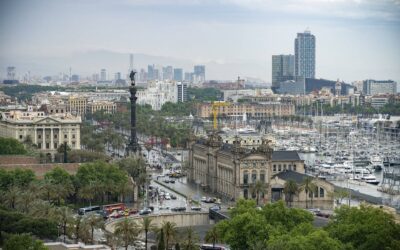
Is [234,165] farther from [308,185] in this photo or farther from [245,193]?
[308,185]

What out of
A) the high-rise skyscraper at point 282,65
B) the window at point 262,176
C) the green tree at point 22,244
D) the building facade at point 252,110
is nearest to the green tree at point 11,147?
the window at point 262,176

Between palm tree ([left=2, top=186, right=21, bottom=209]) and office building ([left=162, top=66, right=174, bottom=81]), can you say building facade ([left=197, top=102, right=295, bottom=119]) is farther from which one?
office building ([left=162, top=66, right=174, bottom=81])

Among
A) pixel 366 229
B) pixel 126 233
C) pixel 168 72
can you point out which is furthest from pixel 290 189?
pixel 168 72

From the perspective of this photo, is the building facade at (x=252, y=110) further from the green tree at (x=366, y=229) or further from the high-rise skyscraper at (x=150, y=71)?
the high-rise skyscraper at (x=150, y=71)

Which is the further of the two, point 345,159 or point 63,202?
point 345,159

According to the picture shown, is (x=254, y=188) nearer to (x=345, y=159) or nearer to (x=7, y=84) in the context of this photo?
(x=345, y=159)

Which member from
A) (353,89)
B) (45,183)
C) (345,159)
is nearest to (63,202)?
(45,183)
